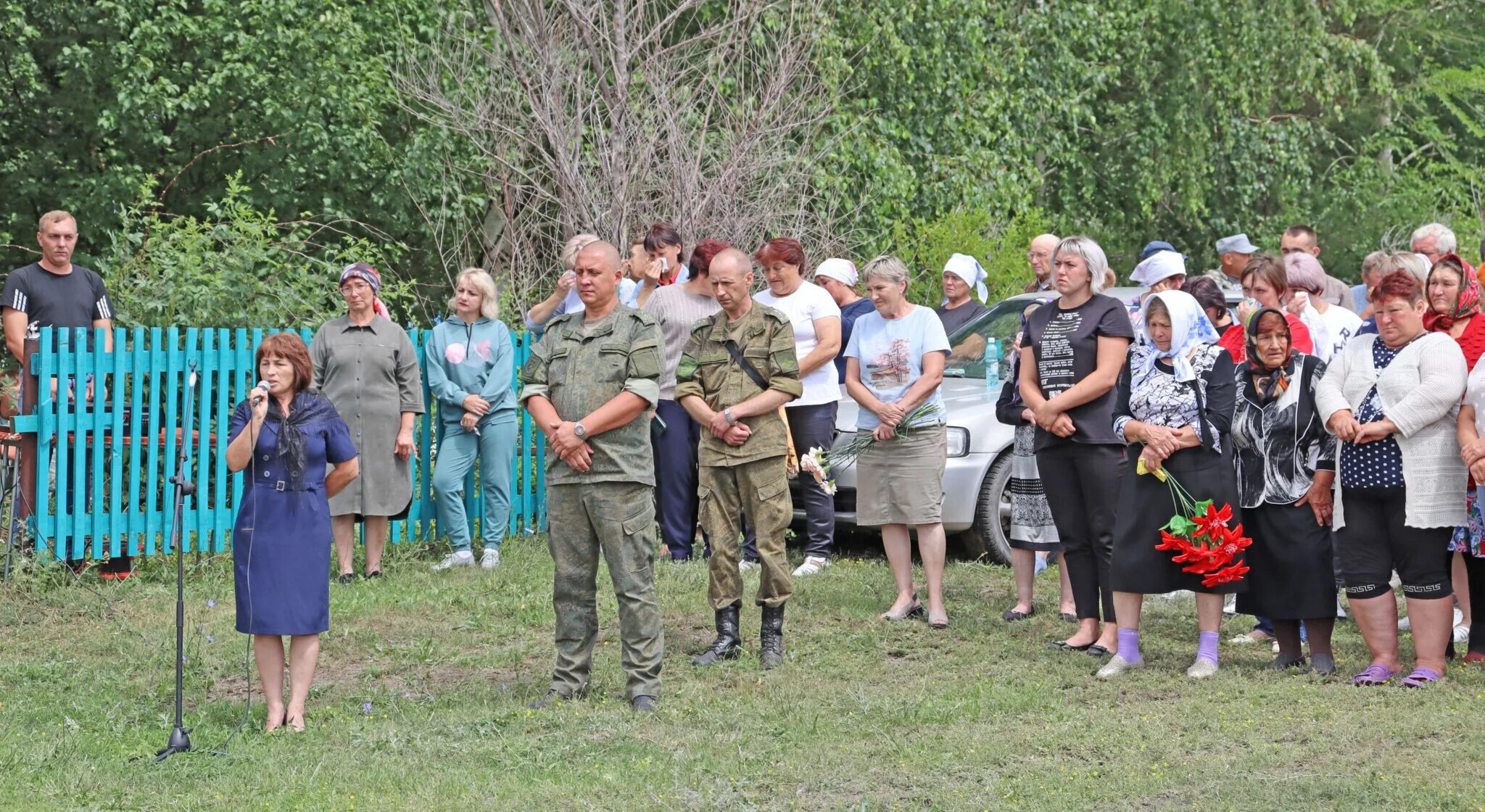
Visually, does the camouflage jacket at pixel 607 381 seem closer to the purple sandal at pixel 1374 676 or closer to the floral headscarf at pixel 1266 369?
the floral headscarf at pixel 1266 369

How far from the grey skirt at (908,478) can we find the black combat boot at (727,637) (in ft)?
4.10

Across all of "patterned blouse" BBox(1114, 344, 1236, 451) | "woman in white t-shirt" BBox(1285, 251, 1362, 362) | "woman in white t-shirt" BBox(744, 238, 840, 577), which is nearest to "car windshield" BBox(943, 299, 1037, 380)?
"woman in white t-shirt" BBox(744, 238, 840, 577)

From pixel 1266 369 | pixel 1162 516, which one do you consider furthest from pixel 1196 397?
pixel 1162 516

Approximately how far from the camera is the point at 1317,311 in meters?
8.92

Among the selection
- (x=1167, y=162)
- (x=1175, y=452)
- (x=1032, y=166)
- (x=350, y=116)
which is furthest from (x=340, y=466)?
(x=1167, y=162)

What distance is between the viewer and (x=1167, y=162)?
2356 cm

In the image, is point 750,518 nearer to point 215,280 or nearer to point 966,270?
point 966,270

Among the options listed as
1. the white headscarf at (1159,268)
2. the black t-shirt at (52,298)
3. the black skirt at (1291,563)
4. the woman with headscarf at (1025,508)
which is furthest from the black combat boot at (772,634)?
the black t-shirt at (52,298)

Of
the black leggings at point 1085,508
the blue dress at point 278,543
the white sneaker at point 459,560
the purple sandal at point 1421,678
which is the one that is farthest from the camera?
the white sneaker at point 459,560

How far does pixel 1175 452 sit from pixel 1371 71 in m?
19.1

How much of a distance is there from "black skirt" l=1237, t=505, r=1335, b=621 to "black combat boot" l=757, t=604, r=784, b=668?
2167mm

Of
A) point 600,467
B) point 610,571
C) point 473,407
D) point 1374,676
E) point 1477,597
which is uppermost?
point 473,407

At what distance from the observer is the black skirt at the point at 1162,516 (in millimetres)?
7273

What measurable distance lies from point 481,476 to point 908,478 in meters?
3.47
